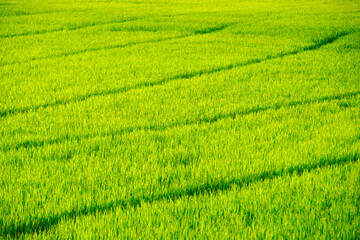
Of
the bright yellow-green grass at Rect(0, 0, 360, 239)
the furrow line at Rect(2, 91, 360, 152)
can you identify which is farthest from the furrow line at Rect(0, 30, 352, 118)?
the furrow line at Rect(2, 91, 360, 152)

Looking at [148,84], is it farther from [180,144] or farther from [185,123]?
[180,144]

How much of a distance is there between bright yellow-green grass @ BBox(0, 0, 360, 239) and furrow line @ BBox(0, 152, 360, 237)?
11 millimetres

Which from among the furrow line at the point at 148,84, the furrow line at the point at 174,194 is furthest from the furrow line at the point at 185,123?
the furrow line at the point at 174,194

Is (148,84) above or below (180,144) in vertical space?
above

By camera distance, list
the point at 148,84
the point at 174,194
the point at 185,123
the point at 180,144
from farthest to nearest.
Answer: the point at 148,84, the point at 185,123, the point at 180,144, the point at 174,194

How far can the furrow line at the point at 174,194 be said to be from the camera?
2.57 m

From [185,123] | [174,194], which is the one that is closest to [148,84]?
[185,123]

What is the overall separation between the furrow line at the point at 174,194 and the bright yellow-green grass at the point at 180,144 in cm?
1

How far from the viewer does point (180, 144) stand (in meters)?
4.10

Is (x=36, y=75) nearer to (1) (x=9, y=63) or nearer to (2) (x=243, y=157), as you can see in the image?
(1) (x=9, y=63)

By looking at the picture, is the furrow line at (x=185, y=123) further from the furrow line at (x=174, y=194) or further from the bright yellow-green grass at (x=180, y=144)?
the furrow line at (x=174, y=194)

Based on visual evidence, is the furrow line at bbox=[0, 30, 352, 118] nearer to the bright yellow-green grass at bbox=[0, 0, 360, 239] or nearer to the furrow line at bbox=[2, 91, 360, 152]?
the bright yellow-green grass at bbox=[0, 0, 360, 239]

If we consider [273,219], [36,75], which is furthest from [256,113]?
[36,75]

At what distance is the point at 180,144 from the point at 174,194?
3.73ft
